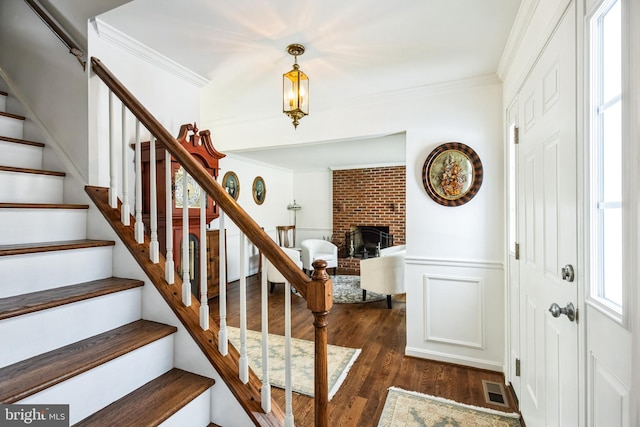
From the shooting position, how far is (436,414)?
192 centimetres

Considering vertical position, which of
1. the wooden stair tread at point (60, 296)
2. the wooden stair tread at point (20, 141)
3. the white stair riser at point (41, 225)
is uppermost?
the wooden stair tread at point (20, 141)

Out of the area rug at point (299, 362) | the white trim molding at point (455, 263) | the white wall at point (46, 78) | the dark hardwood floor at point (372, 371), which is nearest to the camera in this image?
the white wall at point (46, 78)

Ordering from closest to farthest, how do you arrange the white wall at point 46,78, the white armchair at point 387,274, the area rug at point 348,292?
the white wall at point 46,78
the white armchair at point 387,274
the area rug at point 348,292

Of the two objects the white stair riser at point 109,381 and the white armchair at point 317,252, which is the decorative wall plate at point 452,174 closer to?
the white stair riser at point 109,381

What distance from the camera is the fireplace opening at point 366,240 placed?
21.9 feet

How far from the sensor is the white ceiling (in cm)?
165

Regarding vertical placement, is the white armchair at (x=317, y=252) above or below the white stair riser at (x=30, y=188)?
below

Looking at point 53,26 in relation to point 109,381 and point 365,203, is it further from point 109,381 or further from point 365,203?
point 365,203

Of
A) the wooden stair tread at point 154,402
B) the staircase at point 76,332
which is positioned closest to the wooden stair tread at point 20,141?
the staircase at point 76,332

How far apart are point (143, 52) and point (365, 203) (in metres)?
5.30

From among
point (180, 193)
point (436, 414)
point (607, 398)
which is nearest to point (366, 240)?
point (436, 414)

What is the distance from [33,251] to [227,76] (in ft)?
6.01

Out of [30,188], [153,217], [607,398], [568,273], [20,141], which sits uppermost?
[20,141]

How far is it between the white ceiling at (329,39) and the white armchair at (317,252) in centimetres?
355
